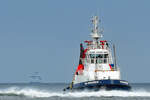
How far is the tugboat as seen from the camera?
228 ft

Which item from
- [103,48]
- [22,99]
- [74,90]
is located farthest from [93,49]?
[22,99]

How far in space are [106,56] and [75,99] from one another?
9.36 metres

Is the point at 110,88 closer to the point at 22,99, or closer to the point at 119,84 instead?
the point at 119,84

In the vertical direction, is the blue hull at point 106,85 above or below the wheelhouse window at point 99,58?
below

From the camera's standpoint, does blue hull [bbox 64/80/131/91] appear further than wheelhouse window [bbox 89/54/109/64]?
No

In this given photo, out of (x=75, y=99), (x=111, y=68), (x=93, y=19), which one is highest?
(x=93, y=19)

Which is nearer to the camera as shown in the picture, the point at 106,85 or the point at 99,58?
the point at 106,85

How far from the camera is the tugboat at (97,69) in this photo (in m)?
69.6

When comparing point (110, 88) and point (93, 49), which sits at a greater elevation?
point (93, 49)

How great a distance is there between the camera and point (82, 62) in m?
76.6

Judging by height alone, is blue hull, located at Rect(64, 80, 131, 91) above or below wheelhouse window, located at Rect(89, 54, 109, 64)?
below

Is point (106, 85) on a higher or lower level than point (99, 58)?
lower

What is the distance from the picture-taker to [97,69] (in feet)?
240

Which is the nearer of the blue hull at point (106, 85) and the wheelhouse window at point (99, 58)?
the blue hull at point (106, 85)
